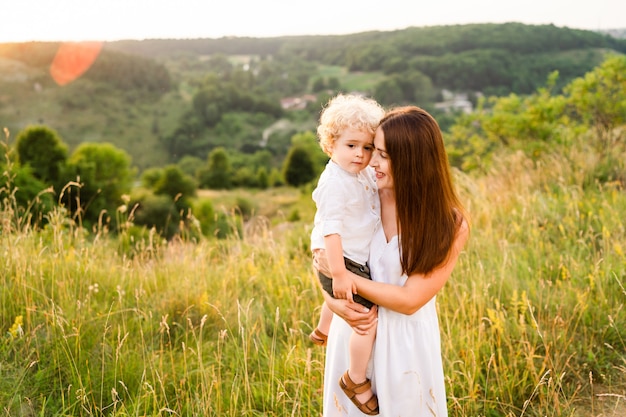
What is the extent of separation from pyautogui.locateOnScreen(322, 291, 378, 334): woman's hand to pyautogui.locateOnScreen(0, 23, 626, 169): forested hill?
59.7 meters

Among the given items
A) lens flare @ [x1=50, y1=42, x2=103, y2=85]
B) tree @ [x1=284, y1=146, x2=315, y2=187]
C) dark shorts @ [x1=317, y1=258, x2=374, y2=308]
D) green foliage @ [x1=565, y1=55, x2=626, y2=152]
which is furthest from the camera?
lens flare @ [x1=50, y1=42, x2=103, y2=85]

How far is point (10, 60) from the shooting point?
8125cm

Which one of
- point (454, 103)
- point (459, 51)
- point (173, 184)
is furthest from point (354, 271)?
point (459, 51)

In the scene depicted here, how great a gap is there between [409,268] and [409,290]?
80 mm

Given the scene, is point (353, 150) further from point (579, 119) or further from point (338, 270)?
point (579, 119)

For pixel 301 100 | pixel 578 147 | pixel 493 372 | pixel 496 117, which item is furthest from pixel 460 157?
pixel 301 100

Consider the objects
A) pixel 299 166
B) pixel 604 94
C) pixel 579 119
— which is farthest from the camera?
pixel 299 166

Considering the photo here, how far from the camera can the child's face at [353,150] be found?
1974mm

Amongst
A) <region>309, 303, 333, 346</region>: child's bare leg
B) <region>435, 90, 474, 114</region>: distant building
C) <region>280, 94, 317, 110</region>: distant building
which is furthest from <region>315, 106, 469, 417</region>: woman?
<region>280, 94, 317, 110</region>: distant building

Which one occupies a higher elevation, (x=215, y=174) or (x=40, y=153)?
(x=40, y=153)

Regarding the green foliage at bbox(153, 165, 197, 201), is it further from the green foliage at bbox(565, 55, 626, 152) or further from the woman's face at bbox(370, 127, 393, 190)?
the woman's face at bbox(370, 127, 393, 190)

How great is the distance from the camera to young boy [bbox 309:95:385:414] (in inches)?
73.3

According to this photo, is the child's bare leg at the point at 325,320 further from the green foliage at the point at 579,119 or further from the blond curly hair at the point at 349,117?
the green foliage at the point at 579,119

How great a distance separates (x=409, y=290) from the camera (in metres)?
1.77
